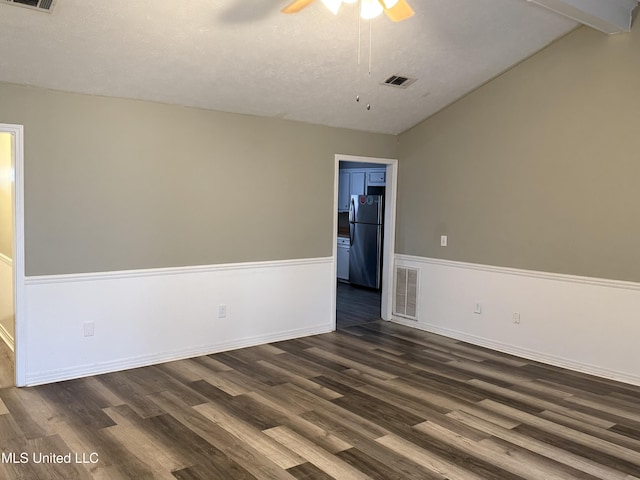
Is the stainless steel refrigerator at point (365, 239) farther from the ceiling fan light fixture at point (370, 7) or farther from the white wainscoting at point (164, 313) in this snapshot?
the ceiling fan light fixture at point (370, 7)

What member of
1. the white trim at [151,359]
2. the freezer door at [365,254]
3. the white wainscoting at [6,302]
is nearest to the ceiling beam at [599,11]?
the white trim at [151,359]

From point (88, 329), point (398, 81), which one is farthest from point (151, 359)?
point (398, 81)

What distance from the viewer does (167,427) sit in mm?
3299

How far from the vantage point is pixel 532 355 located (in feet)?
16.0

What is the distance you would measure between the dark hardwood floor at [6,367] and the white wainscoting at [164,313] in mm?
225

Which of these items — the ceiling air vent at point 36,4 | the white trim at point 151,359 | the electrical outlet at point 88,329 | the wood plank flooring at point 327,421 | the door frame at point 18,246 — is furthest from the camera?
the electrical outlet at point 88,329

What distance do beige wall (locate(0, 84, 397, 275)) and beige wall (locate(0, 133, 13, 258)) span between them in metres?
1.07

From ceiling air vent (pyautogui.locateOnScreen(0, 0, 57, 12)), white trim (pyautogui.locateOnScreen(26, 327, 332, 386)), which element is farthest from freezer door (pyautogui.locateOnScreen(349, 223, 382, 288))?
ceiling air vent (pyautogui.locateOnScreen(0, 0, 57, 12))

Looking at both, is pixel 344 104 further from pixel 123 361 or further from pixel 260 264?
pixel 123 361

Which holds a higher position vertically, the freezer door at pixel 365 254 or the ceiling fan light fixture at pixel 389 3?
the ceiling fan light fixture at pixel 389 3

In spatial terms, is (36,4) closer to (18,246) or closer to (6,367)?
(18,246)

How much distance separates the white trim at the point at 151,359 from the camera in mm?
4051

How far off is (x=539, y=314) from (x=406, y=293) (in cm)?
169

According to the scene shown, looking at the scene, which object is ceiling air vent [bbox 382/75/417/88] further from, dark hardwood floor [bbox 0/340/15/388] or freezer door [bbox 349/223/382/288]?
dark hardwood floor [bbox 0/340/15/388]
